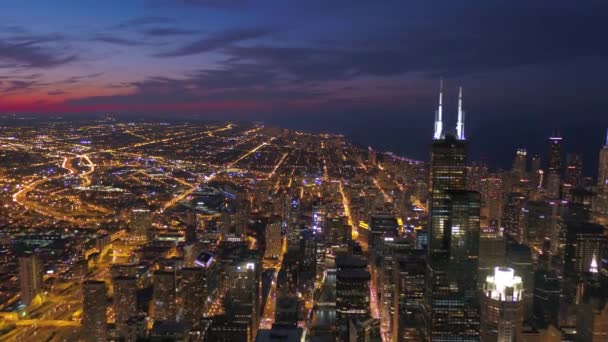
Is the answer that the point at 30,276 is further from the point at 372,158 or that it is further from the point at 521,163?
the point at 372,158

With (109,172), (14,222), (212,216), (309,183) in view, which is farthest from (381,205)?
(14,222)

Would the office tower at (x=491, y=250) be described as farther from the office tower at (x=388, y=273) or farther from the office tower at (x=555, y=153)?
the office tower at (x=555, y=153)

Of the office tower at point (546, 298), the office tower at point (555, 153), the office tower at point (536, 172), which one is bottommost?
the office tower at point (546, 298)

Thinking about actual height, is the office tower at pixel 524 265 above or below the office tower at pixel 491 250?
below

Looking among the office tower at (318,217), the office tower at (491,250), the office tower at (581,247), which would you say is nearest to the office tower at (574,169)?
the office tower at (581,247)

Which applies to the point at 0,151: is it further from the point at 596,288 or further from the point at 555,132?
the point at 555,132

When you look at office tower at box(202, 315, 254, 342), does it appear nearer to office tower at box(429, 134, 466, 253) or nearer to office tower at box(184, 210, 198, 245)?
office tower at box(429, 134, 466, 253)
